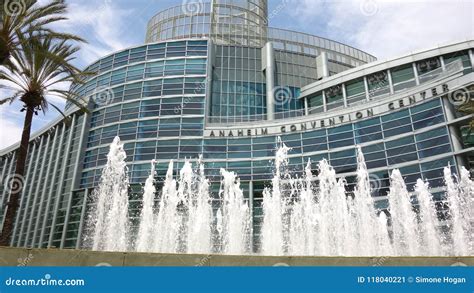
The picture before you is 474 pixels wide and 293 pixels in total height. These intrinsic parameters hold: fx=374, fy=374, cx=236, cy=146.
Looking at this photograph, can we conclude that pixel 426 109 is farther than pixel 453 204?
Yes

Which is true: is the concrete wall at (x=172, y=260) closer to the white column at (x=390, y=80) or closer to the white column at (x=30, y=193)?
the white column at (x=390, y=80)

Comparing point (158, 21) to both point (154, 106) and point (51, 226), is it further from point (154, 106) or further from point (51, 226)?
point (51, 226)

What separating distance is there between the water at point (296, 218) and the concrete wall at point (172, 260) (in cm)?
1385

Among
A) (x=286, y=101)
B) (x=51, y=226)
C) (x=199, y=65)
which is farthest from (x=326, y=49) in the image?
(x=51, y=226)

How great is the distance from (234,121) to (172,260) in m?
32.3

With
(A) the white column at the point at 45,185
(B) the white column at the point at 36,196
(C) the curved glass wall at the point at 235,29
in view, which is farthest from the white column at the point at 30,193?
(C) the curved glass wall at the point at 235,29

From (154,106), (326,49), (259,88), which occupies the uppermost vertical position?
(326,49)

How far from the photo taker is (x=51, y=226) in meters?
37.1

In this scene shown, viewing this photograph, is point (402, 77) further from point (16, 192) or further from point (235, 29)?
point (16, 192)

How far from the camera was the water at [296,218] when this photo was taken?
2248 centimetres

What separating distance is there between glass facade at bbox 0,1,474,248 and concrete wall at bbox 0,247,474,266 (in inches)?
899

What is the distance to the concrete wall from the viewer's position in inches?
259

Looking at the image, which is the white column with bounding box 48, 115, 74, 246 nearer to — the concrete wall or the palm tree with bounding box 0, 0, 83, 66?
the palm tree with bounding box 0, 0, 83, 66

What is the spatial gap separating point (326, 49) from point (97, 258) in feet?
149
